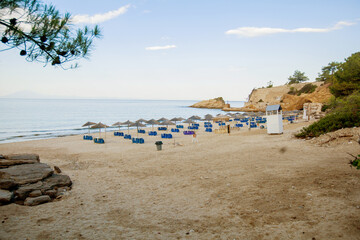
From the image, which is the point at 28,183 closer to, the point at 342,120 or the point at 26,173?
the point at 26,173

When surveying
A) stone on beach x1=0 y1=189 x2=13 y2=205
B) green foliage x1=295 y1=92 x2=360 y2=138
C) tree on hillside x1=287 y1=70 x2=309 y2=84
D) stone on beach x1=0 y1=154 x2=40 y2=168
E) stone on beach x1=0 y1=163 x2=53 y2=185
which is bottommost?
stone on beach x1=0 y1=189 x2=13 y2=205

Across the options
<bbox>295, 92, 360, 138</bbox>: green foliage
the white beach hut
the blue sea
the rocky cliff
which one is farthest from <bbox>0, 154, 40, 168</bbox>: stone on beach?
the rocky cliff

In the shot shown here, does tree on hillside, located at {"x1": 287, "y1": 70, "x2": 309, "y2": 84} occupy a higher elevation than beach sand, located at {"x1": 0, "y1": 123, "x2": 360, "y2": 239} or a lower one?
higher

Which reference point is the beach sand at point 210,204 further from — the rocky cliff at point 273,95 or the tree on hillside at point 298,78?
the tree on hillside at point 298,78

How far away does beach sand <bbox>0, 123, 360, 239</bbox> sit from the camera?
15.5ft

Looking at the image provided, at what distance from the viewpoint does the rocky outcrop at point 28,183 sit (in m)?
6.56

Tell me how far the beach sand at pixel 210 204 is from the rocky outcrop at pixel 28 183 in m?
0.34

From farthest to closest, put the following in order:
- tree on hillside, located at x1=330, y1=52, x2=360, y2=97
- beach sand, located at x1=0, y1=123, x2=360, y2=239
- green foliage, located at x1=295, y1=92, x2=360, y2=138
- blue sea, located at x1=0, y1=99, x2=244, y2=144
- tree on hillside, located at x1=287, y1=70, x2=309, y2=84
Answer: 1. tree on hillside, located at x1=287, y1=70, x2=309, y2=84
2. blue sea, located at x1=0, y1=99, x2=244, y2=144
3. tree on hillside, located at x1=330, y1=52, x2=360, y2=97
4. green foliage, located at x1=295, y1=92, x2=360, y2=138
5. beach sand, located at x1=0, y1=123, x2=360, y2=239

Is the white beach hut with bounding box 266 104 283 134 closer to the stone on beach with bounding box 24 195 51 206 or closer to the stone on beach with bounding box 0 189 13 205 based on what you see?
the stone on beach with bounding box 24 195 51 206

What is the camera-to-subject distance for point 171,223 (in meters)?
5.23

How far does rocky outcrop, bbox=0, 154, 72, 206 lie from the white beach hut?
13299mm

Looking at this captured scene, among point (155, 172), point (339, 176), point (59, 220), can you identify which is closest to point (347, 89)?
point (339, 176)

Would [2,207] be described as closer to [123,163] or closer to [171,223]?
[171,223]

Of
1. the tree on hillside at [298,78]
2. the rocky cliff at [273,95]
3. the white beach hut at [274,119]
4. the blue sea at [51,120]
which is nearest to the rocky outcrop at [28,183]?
the white beach hut at [274,119]
